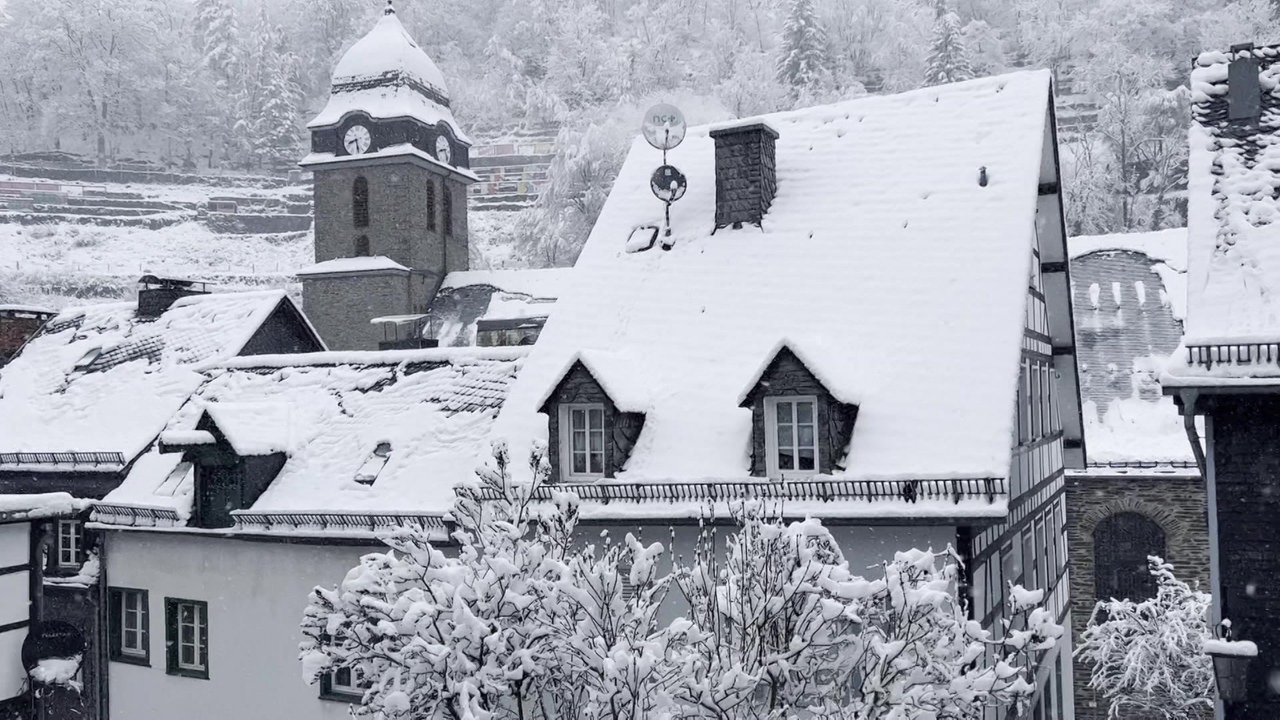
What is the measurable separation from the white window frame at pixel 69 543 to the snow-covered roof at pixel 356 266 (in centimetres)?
2394

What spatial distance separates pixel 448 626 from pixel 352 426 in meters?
10.5

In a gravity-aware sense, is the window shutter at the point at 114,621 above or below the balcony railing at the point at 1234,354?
below

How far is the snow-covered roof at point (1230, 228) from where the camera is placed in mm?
11070

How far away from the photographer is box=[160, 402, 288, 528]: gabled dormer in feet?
57.3

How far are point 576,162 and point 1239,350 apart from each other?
1879 inches

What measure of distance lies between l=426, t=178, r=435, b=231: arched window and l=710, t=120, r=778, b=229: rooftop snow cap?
1163 inches

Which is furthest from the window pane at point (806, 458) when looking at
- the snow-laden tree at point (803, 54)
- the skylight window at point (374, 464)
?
the snow-laden tree at point (803, 54)

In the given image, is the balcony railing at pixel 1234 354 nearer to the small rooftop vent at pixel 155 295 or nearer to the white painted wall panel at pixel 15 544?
the white painted wall panel at pixel 15 544

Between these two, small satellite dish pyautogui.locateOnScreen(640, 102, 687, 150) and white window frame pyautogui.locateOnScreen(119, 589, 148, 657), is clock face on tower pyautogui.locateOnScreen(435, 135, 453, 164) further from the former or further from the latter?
white window frame pyautogui.locateOnScreen(119, 589, 148, 657)

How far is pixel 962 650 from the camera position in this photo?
805 centimetres

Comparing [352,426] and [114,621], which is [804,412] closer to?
[352,426]

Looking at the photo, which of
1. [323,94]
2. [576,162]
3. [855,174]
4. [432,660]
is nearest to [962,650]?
[432,660]

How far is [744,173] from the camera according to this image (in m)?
16.4

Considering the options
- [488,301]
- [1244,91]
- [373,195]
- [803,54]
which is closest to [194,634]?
[1244,91]
